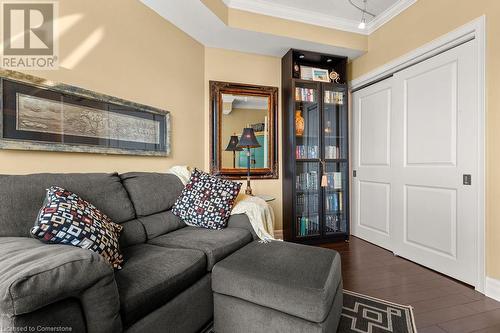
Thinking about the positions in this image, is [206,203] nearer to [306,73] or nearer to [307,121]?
[307,121]

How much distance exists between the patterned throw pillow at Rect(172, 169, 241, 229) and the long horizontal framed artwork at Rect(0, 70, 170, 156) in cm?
64

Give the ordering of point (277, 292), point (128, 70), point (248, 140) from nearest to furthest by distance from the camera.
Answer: point (277, 292) → point (128, 70) → point (248, 140)

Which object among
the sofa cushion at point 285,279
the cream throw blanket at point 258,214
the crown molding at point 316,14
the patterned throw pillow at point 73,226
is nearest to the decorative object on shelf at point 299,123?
the crown molding at point 316,14

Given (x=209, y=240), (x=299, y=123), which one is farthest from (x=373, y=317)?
(x=299, y=123)

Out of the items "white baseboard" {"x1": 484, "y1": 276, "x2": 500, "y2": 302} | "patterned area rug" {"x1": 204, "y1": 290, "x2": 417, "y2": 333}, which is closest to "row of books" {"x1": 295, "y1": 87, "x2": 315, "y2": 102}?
"patterned area rug" {"x1": 204, "y1": 290, "x2": 417, "y2": 333}

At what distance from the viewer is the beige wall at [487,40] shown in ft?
6.17

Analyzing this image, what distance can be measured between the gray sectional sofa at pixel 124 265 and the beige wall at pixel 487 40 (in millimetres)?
1855

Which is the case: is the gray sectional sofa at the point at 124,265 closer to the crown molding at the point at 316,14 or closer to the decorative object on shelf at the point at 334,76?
the crown molding at the point at 316,14

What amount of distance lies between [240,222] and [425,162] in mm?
1928

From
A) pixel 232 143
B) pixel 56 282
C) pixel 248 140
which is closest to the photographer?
pixel 56 282

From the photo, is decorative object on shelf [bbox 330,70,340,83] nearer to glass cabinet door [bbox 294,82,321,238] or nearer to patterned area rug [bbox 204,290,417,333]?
glass cabinet door [bbox 294,82,321,238]

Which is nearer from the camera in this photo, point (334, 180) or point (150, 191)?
point (150, 191)

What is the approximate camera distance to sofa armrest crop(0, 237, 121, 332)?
2.23 feet

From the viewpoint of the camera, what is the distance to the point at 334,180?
3342 millimetres
